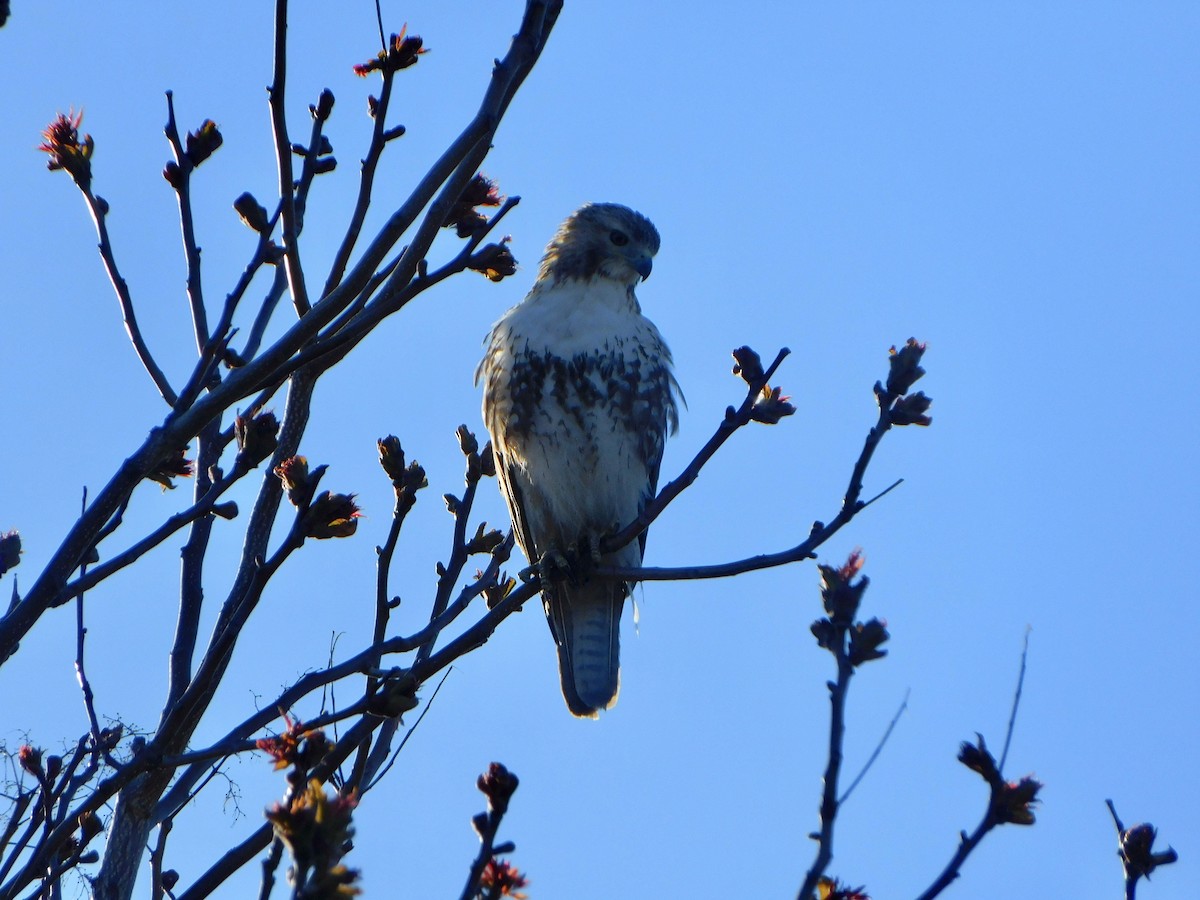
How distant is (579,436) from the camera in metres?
5.00

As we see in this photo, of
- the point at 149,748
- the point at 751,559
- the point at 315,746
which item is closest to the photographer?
the point at 315,746

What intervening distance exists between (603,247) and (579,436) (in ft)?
3.34

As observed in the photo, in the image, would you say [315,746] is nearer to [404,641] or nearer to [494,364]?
[404,641]

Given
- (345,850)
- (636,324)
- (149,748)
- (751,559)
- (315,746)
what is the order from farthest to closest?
(636,324), (751,559), (149,748), (315,746), (345,850)

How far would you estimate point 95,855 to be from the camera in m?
3.01

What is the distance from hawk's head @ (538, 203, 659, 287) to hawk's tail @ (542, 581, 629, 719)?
123 cm

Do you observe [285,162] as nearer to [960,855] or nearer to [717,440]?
[717,440]

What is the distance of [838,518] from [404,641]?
0.98 m

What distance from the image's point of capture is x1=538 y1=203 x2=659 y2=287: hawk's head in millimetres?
5594

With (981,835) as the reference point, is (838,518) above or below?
above

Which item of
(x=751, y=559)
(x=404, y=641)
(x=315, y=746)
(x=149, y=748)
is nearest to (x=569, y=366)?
(x=751, y=559)

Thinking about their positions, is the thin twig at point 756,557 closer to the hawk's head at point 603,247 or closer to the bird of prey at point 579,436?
the bird of prey at point 579,436

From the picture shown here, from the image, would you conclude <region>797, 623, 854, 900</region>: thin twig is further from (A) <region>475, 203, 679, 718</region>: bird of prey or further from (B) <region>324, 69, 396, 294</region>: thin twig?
(A) <region>475, 203, 679, 718</region>: bird of prey

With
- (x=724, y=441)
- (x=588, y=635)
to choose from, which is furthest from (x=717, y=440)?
(x=588, y=635)
